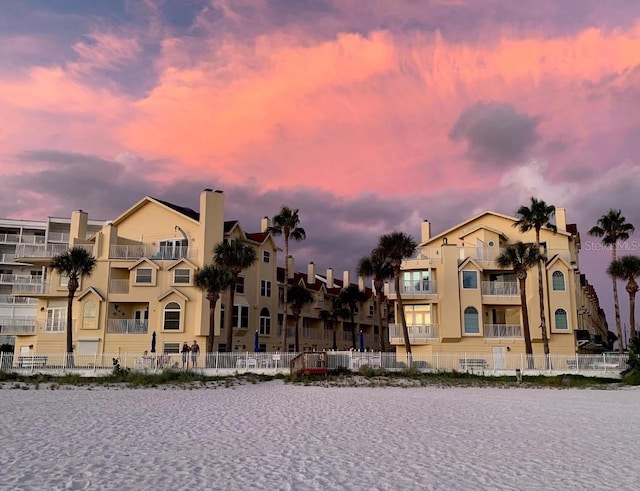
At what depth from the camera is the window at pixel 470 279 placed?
44.1 m

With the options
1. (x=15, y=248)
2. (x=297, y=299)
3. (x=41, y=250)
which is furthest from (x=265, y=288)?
(x=15, y=248)

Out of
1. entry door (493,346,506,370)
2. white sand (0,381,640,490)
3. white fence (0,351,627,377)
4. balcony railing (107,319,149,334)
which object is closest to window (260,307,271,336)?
balcony railing (107,319,149,334)

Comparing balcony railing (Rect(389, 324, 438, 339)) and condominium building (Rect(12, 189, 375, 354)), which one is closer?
balcony railing (Rect(389, 324, 438, 339))

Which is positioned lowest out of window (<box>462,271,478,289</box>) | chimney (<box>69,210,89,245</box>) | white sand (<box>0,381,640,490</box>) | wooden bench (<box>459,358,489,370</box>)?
white sand (<box>0,381,640,490</box>)

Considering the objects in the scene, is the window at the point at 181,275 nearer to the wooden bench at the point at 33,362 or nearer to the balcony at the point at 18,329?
the wooden bench at the point at 33,362

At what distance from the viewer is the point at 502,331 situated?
1704 inches

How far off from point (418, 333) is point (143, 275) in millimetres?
21853

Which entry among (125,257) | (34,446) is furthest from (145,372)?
(34,446)

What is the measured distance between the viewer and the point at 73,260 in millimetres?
39750

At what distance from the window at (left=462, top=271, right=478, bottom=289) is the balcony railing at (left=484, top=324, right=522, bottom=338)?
322cm

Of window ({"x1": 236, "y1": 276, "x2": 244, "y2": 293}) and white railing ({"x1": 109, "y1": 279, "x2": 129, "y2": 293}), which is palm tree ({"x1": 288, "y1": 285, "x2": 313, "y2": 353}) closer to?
window ({"x1": 236, "y1": 276, "x2": 244, "y2": 293})

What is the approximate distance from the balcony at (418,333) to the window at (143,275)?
758 inches

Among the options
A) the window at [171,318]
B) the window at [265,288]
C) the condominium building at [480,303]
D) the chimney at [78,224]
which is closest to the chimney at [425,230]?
the condominium building at [480,303]

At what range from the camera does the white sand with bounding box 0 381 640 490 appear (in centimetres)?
900
